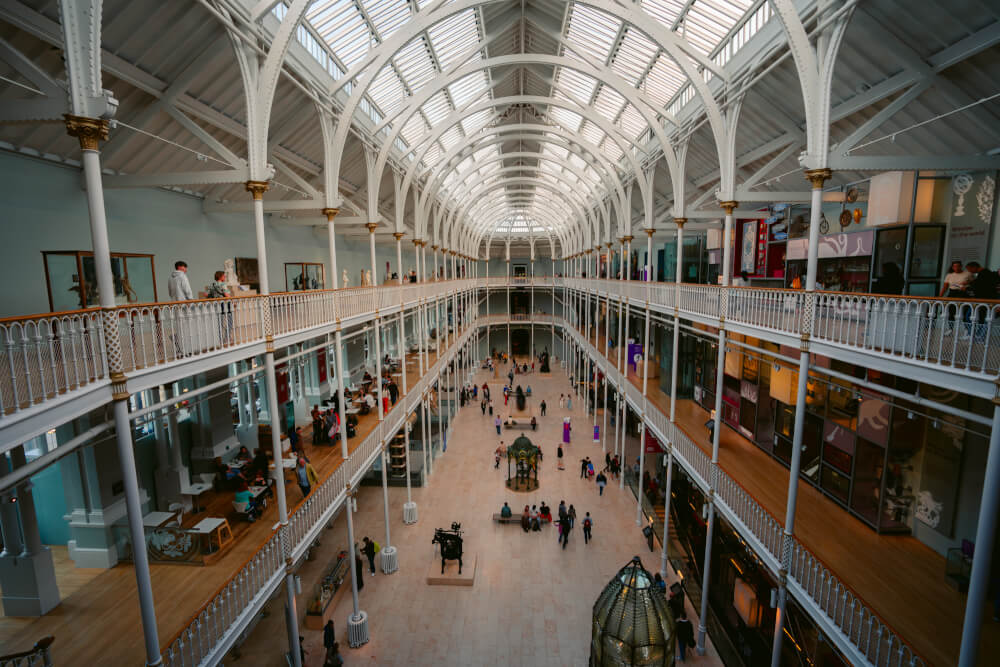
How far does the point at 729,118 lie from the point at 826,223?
467 centimetres

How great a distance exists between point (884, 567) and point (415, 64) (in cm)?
2001

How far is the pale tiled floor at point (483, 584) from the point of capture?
1119 centimetres

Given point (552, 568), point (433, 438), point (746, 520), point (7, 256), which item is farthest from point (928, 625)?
point (433, 438)

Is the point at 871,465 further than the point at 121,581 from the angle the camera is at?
Yes

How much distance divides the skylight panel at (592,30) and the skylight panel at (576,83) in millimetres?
1957

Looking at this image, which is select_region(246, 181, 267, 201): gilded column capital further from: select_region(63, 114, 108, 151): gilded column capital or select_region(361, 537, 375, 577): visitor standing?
select_region(361, 537, 375, 577): visitor standing

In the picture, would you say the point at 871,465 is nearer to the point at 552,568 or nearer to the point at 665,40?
the point at 552,568

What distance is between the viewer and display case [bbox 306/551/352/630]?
39.7 ft

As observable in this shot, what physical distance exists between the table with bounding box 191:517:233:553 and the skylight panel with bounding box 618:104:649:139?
65.4 ft

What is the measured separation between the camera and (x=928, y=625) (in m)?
6.86

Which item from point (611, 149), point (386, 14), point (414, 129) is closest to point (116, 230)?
point (386, 14)

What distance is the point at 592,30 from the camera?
16844mm

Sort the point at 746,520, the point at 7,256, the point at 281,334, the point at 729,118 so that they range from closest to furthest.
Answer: the point at 7,256 → the point at 281,334 → the point at 746,520 → the point at 729,118

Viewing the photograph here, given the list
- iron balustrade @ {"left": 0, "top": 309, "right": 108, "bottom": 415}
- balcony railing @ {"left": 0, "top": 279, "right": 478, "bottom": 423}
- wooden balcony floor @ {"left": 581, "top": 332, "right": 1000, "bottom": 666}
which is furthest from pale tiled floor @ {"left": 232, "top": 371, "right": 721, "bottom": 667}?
iron balustrade @ {"left": 0, "top": 309, "right": 108, "bottom": 415}
